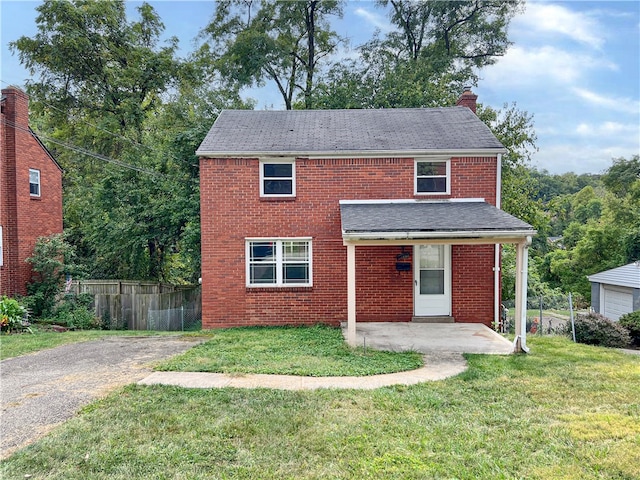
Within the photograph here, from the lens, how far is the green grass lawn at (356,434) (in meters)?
3.71

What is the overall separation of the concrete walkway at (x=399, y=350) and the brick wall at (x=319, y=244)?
2.52 ft

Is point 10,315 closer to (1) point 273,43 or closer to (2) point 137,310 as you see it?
(2) point 137,310

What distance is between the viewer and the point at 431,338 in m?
9.01

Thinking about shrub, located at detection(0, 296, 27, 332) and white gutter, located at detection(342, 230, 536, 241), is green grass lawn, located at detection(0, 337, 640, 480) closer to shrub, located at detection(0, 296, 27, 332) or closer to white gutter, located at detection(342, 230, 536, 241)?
white gutter, located at detection(342, 230, 536, 241)

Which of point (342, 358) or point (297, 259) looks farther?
point (297, 259)

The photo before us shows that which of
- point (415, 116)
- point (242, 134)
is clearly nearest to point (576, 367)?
Result: point (415, 116)

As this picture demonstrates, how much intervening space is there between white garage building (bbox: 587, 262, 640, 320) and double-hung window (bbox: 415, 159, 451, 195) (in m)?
11.0

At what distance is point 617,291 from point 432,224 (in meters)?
14.0

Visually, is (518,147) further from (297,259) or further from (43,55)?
(43,55)

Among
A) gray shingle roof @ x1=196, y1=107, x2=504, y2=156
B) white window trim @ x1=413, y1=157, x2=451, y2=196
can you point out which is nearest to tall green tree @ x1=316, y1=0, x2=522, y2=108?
gray shingle roof @ x1=196, y1=107, x2=504, y2=156

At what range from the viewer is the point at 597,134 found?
3897 cm

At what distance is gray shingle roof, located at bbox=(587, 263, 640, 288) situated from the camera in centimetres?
1623

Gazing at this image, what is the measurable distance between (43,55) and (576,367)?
85.1ft

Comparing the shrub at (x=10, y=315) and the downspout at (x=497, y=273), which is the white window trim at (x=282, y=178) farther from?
the shrub at (x=10, y=315)
